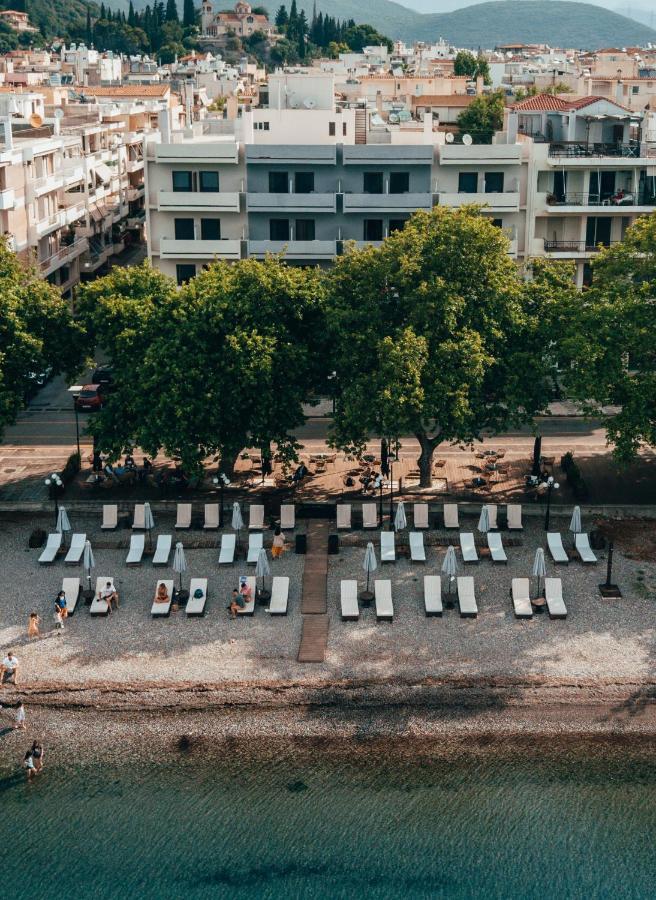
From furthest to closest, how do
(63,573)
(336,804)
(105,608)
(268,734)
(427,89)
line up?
(427,89) → (63,573) → (105,608) → (268,734) → (336,804)

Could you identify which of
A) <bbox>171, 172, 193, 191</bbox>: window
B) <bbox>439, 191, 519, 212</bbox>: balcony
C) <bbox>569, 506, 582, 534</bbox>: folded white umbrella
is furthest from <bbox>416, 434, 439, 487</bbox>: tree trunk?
<bbox>171, 172, 193, 191</bbox>: window

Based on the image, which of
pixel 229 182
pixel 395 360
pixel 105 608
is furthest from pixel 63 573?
pixel 229 182

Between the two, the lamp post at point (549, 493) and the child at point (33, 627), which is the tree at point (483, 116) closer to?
the lamp post at point (549, 493)

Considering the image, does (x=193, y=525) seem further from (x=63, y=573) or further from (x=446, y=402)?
(x=446, y=402)

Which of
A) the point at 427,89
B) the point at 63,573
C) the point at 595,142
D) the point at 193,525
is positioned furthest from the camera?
the point at 427,89

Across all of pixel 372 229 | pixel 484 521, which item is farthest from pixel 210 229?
pixel 484 521

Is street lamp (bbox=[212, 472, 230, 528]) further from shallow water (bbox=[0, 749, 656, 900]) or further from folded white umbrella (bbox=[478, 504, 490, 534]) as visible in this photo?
shallow water (bbox=[0, 749, 656, 900])
